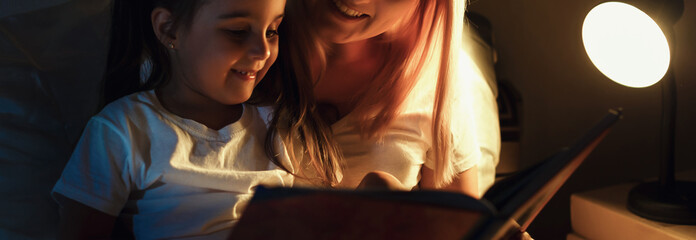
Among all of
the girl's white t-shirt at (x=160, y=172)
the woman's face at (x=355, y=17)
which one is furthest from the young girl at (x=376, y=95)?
the girl's white t-shirt at (x=160, y=172)

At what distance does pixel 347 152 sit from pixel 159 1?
1.35 ft

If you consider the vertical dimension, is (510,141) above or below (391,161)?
below

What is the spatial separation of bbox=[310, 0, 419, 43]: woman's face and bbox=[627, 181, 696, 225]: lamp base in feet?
2.00

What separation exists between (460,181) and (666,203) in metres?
0.40

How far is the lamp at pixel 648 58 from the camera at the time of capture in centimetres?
110

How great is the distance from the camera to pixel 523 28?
5.57 ft

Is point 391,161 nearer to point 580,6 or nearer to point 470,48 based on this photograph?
point 470,48

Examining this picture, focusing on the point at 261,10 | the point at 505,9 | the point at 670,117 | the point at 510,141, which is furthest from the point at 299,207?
the point at 505,9

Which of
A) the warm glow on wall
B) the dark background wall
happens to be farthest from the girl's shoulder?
the dark background wall

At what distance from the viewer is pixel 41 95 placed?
0.94 m

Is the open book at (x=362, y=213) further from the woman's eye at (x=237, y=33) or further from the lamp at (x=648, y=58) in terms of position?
the lamp at (x=648, y=58)

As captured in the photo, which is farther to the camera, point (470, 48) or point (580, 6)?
point (580, 6)

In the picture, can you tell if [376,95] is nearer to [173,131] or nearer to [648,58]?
[173,131]

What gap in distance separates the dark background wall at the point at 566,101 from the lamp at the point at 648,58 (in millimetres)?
465
